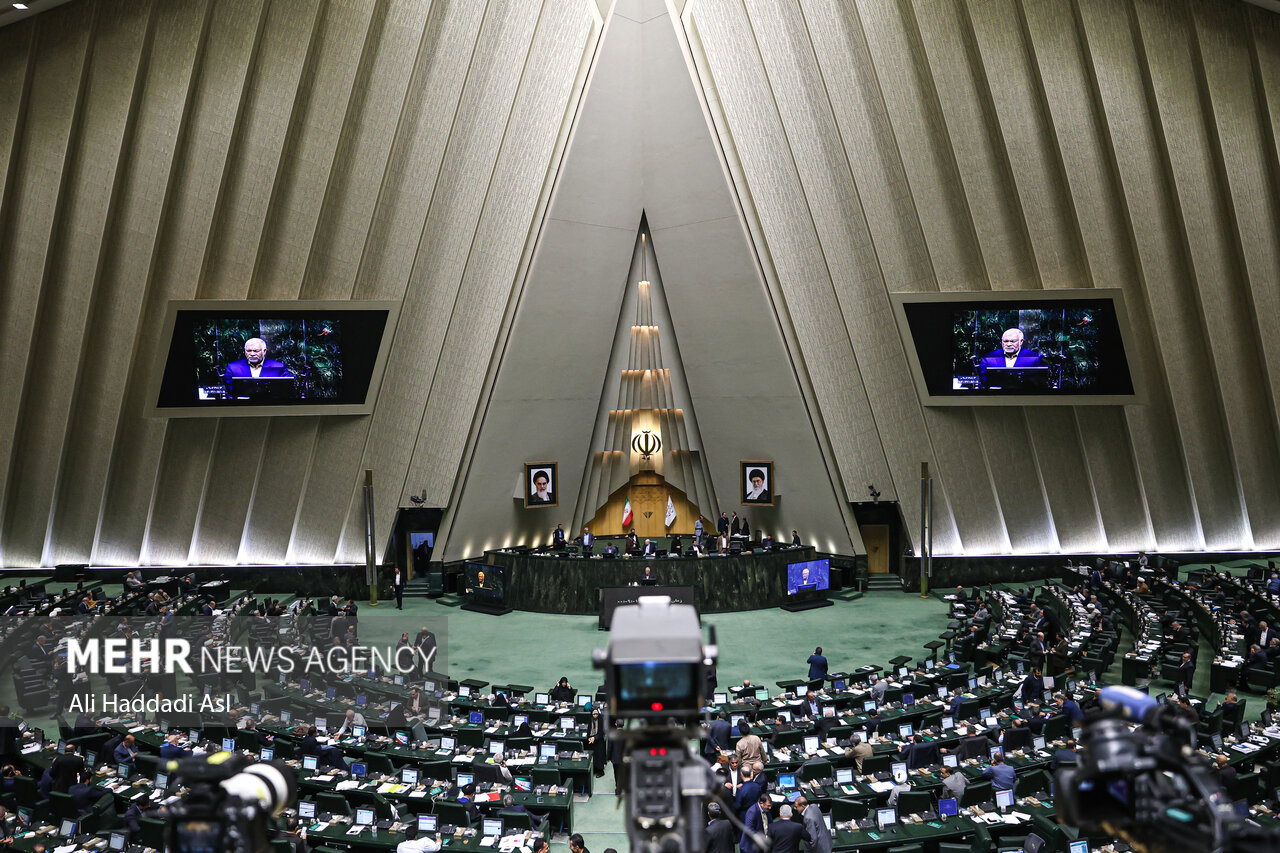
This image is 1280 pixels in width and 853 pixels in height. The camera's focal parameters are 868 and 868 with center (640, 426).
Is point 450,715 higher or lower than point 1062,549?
lower

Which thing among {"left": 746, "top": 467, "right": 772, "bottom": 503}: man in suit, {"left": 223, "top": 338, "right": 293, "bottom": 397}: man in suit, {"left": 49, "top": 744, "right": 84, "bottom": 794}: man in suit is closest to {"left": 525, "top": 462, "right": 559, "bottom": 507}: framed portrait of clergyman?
{"left": 746, "top": 467, "right": 772, "bottom": 503}: man in suit

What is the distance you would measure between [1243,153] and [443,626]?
847 inches

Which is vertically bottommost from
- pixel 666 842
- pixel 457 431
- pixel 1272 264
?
pixel 666 842

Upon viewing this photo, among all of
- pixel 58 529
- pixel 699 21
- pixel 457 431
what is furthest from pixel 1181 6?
pixel 58 529

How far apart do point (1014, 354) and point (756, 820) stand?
16122 mm

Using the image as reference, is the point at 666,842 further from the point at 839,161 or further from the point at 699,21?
the point at 699,21

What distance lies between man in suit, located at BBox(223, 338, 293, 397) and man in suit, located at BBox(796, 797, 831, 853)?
17.4 m

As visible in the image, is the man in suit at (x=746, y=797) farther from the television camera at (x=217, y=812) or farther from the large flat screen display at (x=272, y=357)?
the large flat screen display at (x=272, y=357)

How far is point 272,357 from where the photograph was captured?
21438 mm

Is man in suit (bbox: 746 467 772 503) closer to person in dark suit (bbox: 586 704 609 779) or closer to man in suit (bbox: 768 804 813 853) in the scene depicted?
person in dark suit (bbox: 586 704 609 779)

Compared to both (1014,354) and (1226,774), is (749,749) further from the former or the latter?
(1014,354)

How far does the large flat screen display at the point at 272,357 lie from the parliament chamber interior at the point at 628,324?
79 millimetres

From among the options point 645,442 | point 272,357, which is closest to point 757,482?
point 645,442

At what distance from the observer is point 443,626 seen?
20.9 m
